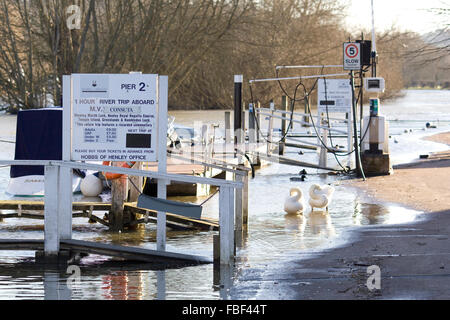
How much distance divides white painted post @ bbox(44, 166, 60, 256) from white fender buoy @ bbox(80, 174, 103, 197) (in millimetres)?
7858

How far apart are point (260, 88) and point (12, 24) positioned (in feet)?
124

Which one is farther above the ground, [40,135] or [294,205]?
[40,135]

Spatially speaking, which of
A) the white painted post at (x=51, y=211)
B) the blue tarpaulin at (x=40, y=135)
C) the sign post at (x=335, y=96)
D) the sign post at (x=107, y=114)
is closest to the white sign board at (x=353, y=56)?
the sign post at (x=335, y=96)

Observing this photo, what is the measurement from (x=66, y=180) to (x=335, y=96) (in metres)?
15.9

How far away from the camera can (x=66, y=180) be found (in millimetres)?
9914

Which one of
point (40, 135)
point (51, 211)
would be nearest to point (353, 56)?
point (40, 135)

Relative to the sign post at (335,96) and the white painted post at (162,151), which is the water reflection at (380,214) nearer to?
the white painted post at (162,151)

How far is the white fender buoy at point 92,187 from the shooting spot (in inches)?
693

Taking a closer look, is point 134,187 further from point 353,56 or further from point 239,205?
point 353,56

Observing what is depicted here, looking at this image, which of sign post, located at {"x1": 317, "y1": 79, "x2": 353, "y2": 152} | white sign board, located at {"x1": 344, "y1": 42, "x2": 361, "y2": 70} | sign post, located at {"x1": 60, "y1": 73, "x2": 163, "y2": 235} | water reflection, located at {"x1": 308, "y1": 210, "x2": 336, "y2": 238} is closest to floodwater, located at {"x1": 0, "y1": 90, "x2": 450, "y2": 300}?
water reflection, located at {"x1": 308, "y1": 210, "x2": 336, "y2": 238}

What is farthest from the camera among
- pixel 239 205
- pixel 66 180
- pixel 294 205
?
pixel 294 205
